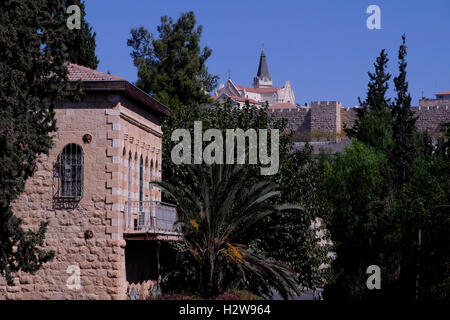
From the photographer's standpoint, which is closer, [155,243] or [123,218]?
[123,218]

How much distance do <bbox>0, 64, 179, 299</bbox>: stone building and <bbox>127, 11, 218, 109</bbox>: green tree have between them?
97.6ft

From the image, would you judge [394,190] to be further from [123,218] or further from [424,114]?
[424,114]

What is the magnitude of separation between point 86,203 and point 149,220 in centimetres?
247

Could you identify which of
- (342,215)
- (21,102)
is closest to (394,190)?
(342,215)

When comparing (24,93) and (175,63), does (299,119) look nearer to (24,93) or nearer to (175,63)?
(175,63)

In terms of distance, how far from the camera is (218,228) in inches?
1084

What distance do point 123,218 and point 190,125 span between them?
32.5 feet

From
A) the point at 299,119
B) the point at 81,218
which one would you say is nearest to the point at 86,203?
the point at 81,218

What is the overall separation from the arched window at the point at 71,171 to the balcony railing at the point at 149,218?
1.61 metres

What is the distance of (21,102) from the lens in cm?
2294

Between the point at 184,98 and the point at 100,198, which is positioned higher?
the point at 184,98

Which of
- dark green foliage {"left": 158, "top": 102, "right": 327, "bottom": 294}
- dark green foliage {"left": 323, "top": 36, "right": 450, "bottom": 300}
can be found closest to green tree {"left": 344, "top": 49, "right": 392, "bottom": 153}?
dark green foliage {"left": 323, "top": 36, "right": 450, "bottom": 300}

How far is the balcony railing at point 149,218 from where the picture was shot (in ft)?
92.1

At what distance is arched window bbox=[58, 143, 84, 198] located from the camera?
90.5 feet
